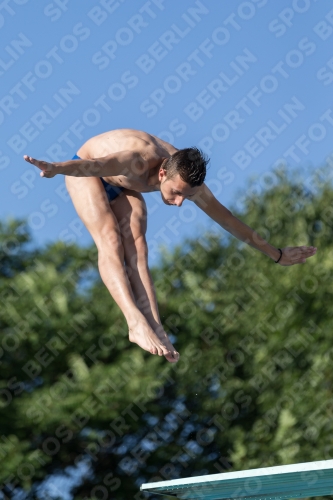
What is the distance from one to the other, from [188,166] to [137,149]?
1.12 ft

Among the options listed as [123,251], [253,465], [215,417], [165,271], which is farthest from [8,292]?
[123,251]

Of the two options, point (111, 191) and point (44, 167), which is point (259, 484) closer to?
point (111, 191)

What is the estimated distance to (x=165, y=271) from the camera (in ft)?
42.1

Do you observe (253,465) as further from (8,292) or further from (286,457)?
(8,292)

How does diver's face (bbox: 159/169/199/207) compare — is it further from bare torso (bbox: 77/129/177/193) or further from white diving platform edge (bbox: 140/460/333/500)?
white diving platform edge (bbox: 140/460/333/500)

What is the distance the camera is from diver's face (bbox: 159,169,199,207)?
16.8 feet

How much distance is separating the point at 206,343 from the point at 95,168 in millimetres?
7919

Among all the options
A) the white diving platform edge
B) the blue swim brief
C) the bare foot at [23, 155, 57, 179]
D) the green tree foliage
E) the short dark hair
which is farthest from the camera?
the green tree foliage

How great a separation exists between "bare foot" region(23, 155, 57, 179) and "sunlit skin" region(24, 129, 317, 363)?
0.40 m

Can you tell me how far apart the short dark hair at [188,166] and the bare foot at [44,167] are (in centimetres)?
85

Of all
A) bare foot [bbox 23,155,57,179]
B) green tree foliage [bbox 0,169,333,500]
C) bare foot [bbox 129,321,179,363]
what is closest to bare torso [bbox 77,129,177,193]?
bare foot [bbox 23,155,57,179]

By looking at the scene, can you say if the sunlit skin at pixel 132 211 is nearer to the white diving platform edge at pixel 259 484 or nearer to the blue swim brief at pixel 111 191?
the blue swim brief at pixel 111 191

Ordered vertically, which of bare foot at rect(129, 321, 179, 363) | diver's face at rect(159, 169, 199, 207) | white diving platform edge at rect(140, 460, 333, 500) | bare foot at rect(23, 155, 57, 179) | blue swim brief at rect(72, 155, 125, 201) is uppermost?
bare foot at rect(23, 155, 57, 179)

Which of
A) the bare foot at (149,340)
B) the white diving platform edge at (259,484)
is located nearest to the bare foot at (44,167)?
the bare foot at (149,340)
